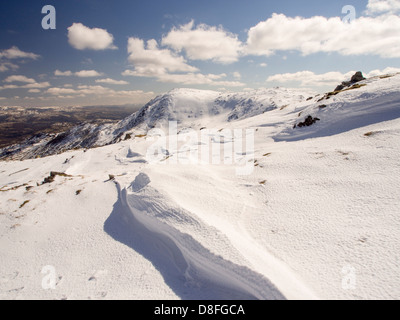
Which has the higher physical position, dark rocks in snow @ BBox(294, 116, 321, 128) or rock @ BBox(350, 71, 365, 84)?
rock @ BBox(350, 71, 365, 84)

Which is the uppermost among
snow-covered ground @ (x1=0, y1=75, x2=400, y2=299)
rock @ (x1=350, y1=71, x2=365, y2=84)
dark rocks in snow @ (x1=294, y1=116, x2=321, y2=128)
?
rock @ (x1=350, y1=71, x2=365, y2=84)

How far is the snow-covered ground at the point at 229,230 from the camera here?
3660mm

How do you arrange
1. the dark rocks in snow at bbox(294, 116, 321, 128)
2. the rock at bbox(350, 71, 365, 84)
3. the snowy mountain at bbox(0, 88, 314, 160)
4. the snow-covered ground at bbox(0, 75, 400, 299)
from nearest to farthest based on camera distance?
the snow-covered ground at bbox(0, 75, 400, 299)
the dark rocks in snow at bbox(294, 116, 321, 128)
the rock at bbox(350, 71, 365, 84)
the snowy mountain at bbox(0, 88, 314, 160)

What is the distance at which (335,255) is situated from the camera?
12.6 ft

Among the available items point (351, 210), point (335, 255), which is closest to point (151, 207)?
point (335, 255)

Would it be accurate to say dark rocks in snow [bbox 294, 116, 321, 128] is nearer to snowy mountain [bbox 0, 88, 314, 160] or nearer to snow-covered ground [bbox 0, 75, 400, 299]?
snow-covered ground [bbox 0, 75, 400, 299]

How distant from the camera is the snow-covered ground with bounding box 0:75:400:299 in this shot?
3.66m

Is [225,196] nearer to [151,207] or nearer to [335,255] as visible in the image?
[151,207]

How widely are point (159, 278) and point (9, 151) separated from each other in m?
215

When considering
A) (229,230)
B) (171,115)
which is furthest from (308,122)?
(171,115)

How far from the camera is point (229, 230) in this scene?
4727 millimetres

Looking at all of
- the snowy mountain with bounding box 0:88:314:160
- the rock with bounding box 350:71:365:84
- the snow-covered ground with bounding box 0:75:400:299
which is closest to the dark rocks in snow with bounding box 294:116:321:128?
the snow-covered ground with bounding box 0:75:400:299

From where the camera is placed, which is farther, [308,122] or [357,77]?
[357,77]

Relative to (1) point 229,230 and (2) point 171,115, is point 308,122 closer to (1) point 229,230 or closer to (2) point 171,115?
(1) point 229,230
